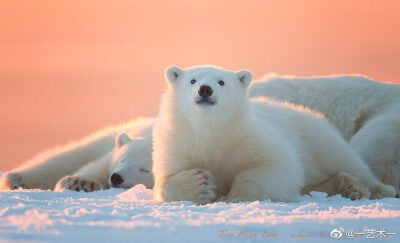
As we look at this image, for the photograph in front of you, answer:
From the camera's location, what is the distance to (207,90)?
16.5ft

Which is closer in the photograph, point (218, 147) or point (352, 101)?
point (218, 147)

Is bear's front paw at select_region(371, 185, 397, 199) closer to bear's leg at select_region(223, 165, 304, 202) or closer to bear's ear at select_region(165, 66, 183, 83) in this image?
bear's leg at select_region(223, 165, 304, 202)

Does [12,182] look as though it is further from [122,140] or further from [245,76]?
[245,76]

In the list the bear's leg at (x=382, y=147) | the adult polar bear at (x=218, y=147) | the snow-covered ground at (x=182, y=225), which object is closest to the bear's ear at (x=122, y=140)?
the adult polar bear at (x=218, y=147)

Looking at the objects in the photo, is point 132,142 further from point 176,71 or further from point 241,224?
point 241,224

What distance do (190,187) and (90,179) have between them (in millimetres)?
2330

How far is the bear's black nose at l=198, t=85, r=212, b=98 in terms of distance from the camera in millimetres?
5031

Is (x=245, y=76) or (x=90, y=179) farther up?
(x=245, y=76)

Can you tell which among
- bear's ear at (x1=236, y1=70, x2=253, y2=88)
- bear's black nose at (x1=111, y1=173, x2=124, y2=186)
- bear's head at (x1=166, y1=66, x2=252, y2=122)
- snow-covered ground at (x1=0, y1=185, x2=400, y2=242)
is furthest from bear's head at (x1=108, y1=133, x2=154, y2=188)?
snow-covered ground at (x1=0, y1=185, x2=400, y2=242)

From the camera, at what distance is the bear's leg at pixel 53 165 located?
25.1 ft

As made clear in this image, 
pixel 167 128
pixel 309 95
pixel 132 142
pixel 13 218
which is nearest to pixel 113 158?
pixel 132 142

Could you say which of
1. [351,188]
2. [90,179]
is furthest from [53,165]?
[351,188]

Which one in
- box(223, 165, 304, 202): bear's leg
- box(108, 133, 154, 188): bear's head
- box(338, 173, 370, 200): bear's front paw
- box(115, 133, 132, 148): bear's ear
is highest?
box(115, 133, 132, 148): bear's ear

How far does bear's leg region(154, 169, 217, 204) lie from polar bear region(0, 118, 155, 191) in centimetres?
Result: 196
